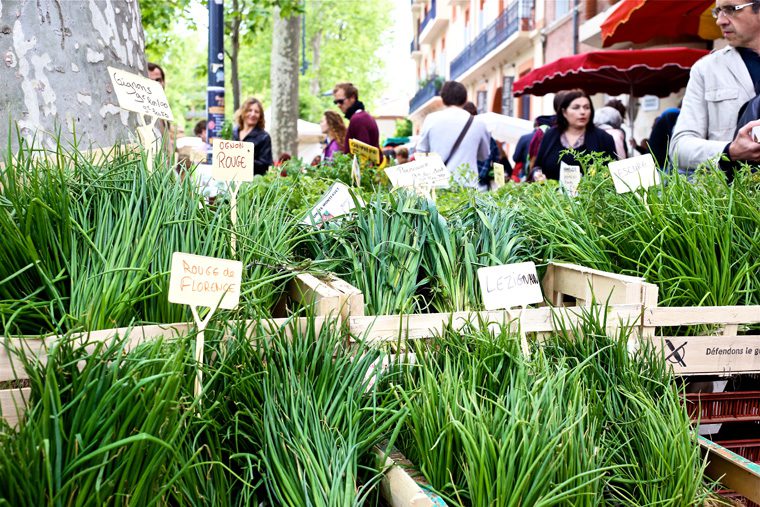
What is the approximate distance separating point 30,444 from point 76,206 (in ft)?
2.21

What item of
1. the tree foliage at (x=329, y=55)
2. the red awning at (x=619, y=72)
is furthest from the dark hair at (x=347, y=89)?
the tree foliage at (x=329, y=55)

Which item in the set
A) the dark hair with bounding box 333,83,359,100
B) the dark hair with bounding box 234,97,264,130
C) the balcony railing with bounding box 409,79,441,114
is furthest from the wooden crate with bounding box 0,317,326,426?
the balcony railing with bounding box 409,79,441,114

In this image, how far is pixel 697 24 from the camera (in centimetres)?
771

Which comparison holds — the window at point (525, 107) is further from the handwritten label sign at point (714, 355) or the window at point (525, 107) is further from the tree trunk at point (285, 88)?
the handwritten label sign at point (714, 355)

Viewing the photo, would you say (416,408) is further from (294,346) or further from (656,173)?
(656,173)

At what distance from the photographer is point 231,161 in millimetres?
2082

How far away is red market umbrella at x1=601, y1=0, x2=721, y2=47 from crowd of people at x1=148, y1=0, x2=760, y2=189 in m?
0.73

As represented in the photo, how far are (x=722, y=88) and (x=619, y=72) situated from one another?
5.01 metres

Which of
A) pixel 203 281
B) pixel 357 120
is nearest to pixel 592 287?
pixel 203 281

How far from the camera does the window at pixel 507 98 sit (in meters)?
21.2

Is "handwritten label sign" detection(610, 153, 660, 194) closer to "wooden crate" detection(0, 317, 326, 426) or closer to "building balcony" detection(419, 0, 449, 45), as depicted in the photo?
"wooden crate" detection(0, 317, 326, 426)

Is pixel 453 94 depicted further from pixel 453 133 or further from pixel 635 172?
pixel 635 172

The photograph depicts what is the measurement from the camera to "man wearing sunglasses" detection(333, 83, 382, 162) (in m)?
5.70

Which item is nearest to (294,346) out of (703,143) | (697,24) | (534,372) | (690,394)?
(534,372)
